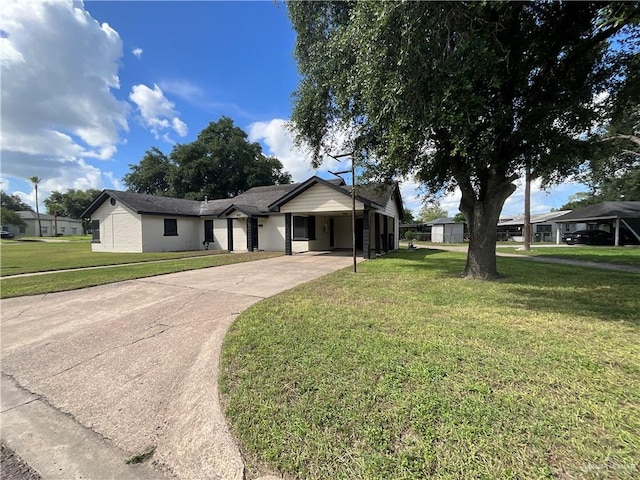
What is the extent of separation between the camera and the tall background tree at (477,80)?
4871mm

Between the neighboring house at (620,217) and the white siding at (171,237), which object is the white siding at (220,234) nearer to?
the white siding at (171,237)

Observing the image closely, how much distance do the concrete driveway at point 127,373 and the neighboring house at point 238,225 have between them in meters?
10.3

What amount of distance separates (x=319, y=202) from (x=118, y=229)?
1437cm

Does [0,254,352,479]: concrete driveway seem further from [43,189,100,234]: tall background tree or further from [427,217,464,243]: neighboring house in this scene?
[43,189,100,234]: tall background tree

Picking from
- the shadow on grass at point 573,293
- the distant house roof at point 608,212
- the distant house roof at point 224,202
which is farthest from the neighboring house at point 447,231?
the shadow on grass at point 573,293

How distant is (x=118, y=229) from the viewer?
19.0 m

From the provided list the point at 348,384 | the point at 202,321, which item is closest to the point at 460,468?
the point at 348,384

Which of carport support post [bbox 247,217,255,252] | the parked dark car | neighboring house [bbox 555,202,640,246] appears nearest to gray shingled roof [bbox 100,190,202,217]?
carport support post [bbox 247,217,255,252]

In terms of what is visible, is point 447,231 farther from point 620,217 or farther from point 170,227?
point 170,227

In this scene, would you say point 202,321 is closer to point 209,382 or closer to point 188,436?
point 209,382

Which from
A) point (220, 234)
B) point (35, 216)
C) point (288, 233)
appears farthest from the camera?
point (35, 216)

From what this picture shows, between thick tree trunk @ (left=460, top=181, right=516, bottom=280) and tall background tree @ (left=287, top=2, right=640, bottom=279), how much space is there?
0.03m

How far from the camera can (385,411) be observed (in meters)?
2.28

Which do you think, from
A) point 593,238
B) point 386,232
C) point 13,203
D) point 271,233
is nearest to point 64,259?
point 271,233
